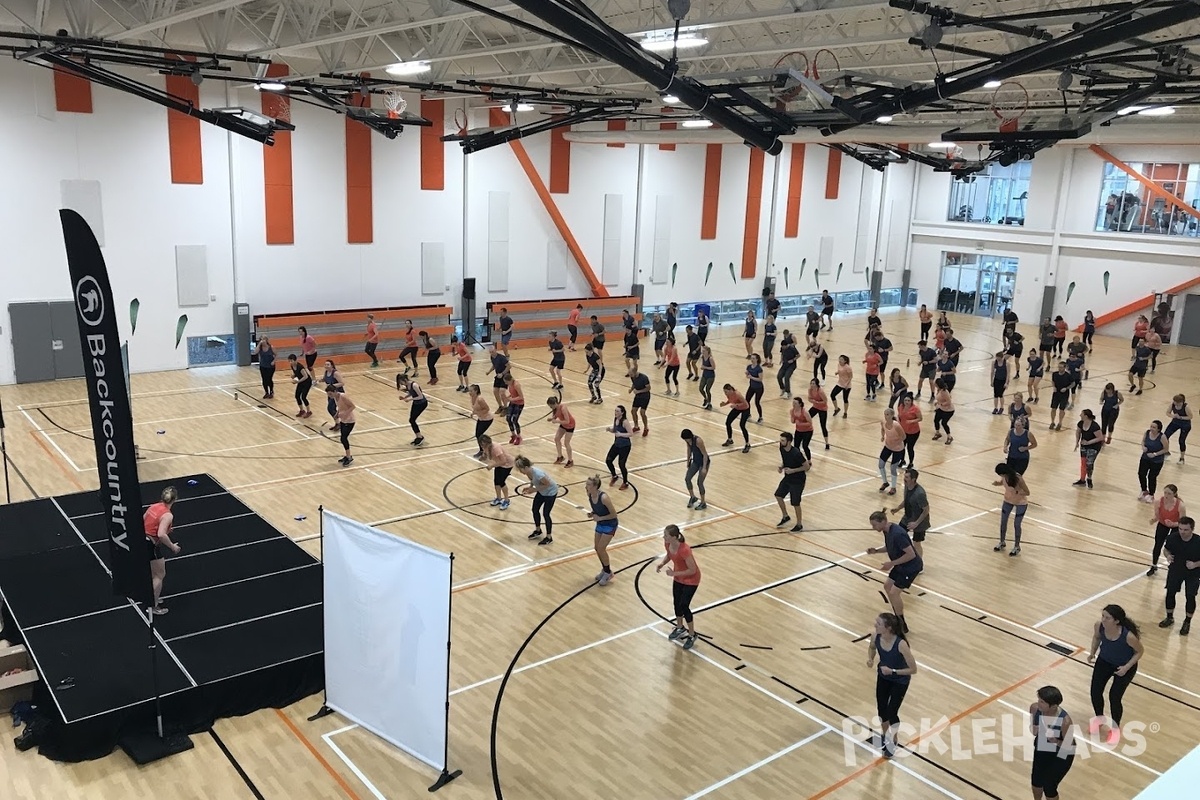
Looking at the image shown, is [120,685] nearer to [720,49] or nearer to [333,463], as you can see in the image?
[333,463]

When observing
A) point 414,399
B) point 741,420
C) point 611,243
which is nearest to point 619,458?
point 741,420

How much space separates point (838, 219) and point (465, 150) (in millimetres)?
22104

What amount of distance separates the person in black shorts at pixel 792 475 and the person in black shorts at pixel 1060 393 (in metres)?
8.78

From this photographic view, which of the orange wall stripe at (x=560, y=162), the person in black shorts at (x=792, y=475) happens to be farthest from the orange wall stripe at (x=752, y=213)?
the person in black shorts at (x=792, y=475)

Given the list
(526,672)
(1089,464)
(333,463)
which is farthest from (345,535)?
(1089,464)

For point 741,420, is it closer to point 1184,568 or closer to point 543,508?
point 543,508

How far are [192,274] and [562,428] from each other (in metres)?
12.5

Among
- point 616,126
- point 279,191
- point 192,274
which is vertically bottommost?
point 192,274

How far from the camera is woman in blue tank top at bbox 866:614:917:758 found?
26.6ft

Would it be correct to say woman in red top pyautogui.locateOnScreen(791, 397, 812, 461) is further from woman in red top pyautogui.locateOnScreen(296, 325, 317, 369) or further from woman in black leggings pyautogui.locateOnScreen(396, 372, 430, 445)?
woman in red top pyautogui.locateOnScreen(296, 325, 317, 369)

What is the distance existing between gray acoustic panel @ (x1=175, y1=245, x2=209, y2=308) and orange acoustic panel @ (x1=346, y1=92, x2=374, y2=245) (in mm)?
3961

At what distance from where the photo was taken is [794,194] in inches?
1489

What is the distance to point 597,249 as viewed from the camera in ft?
105

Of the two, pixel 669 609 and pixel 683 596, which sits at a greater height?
pixel 683 596
